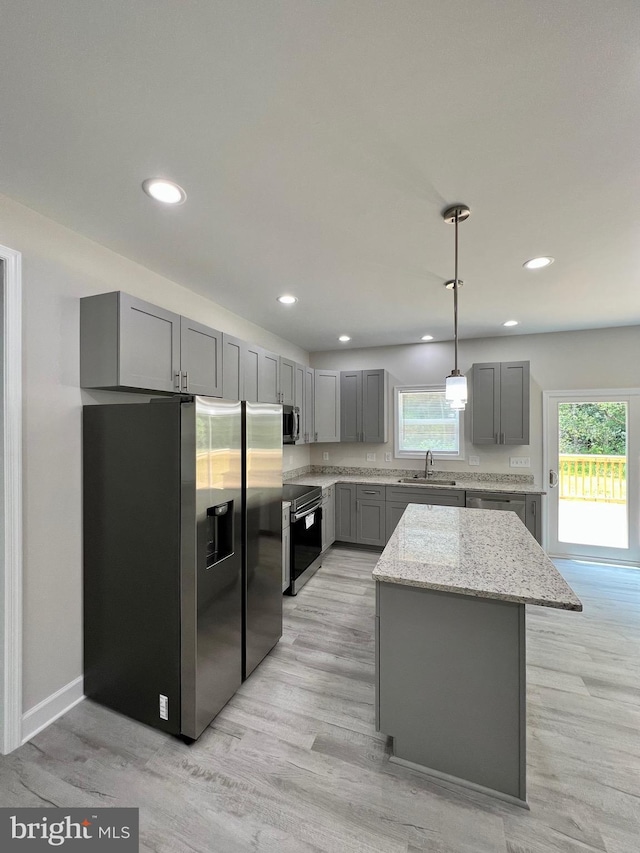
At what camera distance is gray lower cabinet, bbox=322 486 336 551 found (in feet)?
14.0

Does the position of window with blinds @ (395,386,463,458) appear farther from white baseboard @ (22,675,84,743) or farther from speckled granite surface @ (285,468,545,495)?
white baseboard @ (22,675,84,743)

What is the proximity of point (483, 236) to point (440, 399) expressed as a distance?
2974mm

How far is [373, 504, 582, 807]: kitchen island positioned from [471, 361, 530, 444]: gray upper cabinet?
112 inches

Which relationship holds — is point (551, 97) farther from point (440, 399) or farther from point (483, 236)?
point (440, 399)

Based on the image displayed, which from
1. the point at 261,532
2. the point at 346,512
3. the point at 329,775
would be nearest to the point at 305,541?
the point at 346,512

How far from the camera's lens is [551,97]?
1.18 meters

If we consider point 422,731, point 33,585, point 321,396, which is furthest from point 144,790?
point 321,396

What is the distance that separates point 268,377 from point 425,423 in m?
2.43

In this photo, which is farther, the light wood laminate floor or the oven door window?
the oven door window

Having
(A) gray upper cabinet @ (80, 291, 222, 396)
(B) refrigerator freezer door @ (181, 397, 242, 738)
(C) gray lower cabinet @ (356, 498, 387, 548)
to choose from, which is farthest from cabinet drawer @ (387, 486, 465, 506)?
(A) gray upper cabinet @ (80, 291, 222, 396)

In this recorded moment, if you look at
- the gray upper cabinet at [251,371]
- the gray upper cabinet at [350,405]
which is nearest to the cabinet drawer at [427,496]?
the gray upper cabinet at [350,405]

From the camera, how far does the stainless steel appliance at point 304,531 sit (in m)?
3.33

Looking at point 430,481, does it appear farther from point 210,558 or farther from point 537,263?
point 210,558

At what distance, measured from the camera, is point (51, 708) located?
1.89 meters
